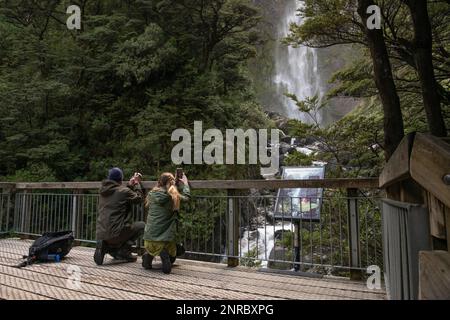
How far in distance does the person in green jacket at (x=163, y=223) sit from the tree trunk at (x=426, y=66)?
333 cm

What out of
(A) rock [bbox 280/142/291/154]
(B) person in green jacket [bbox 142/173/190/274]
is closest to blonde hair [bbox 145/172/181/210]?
(B) person in green jacket [bbox 142/173/190/274]

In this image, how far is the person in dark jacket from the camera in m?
5.01

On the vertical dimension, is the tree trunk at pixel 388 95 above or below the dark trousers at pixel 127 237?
above

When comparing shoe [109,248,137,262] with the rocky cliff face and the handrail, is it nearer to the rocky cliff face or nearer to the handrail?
the handrail

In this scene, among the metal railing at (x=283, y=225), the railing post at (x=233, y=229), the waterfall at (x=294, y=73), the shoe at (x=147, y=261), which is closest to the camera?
the metal railing at (x=283, y=225)

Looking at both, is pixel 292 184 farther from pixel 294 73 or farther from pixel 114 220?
pixel 294 73

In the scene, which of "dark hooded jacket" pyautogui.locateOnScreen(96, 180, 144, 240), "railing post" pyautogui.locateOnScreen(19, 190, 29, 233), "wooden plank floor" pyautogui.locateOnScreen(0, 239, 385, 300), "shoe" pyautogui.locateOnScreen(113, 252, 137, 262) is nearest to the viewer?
"wooden plank floor" pyautogui.locateOnScreen(0, 239, 385, 300)

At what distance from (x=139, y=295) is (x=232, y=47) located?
16933 mm

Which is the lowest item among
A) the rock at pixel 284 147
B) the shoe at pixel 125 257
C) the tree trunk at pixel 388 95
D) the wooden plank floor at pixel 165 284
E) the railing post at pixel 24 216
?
the wooden plank floor at pixel 165 284

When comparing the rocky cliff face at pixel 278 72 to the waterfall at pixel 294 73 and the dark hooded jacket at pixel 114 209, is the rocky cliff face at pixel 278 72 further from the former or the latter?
the dark hooded jacket at pixel 114 209

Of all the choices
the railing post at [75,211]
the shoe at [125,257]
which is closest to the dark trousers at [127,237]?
the shoe at [125,257]

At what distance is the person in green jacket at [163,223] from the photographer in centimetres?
457

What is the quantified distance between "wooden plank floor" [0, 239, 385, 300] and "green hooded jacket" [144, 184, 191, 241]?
0.50m

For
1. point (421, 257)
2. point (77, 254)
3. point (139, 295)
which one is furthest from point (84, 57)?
point (421, 257)
